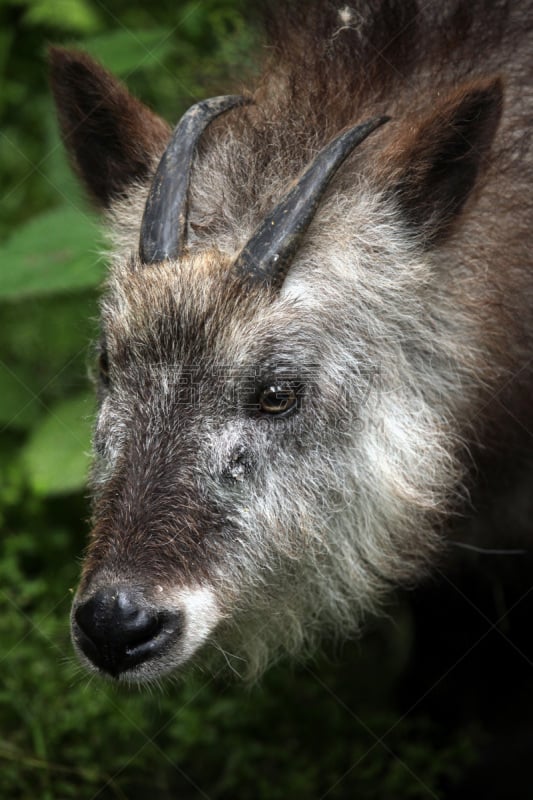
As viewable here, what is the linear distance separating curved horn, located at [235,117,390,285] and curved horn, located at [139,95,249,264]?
0.29 metres

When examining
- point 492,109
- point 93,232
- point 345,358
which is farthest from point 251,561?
point 93,232

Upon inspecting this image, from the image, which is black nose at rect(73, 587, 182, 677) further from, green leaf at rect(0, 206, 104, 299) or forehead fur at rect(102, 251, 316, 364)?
green leaf at rect(0, 206, 104, 299)

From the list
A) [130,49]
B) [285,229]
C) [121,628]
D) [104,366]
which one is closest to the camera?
[121,628]

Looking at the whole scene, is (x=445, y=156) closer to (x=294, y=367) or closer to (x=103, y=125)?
(x=294, y=367)

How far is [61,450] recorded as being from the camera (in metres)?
5.34

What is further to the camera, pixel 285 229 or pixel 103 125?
pixel 103 125

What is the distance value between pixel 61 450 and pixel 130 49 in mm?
2404

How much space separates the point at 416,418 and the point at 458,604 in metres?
1.87

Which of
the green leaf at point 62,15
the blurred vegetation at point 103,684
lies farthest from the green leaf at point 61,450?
the green leaf at point 62,15

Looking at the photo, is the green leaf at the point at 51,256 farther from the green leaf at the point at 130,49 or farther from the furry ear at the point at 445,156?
the furry ear at the point at 445,156

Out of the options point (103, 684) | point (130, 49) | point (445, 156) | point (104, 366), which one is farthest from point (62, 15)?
point (103, 684)

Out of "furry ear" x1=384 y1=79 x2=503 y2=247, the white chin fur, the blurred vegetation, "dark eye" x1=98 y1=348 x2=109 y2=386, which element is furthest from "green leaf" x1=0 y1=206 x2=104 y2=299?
the white chin fur

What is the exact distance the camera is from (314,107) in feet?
13.1

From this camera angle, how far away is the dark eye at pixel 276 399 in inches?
139
